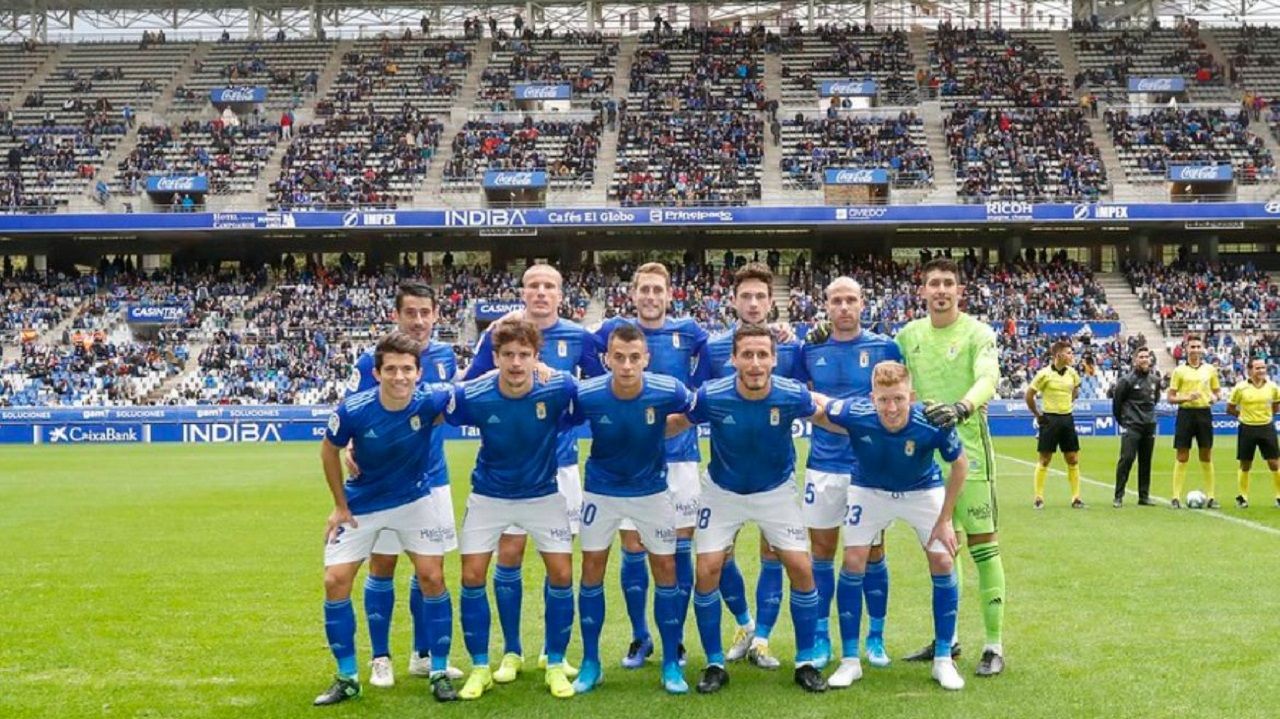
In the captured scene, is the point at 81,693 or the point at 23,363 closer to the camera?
the point at 81,693

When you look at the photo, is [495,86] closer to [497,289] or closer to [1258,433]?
[497,289]

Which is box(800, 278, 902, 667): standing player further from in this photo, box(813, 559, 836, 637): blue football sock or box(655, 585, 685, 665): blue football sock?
box(655, 585, 685, 665): blue football sock

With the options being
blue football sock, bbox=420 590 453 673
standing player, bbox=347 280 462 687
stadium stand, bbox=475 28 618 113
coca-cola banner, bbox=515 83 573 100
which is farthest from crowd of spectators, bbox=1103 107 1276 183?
blue football sock, bbox=420 590 453 673

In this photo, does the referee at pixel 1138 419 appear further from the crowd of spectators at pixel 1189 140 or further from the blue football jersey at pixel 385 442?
the crowd of spectators at pixel 1189 140

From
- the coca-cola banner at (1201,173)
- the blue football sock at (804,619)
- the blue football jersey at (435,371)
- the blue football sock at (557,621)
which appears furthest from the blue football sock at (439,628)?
the coca-cola banner at (1201,173)

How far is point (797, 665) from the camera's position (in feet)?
22.9

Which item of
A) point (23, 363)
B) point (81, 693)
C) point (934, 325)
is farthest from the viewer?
point (23, 363)

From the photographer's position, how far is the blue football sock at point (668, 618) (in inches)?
275

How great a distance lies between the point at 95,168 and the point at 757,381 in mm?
46743

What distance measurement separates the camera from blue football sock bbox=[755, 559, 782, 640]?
7.68 m

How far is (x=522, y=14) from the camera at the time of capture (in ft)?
195

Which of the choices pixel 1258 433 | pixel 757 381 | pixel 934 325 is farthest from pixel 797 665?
pixel 1258 433

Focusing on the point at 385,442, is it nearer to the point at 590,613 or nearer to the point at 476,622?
the point at 476,622

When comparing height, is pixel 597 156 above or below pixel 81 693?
above
